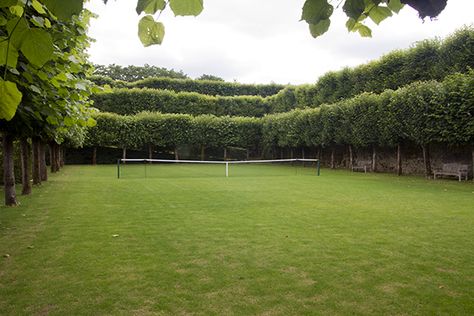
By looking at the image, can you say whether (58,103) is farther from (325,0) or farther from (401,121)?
(401,121)

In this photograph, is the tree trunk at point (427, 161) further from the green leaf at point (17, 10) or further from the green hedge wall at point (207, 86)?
the green hedge wall at point (207, 86)

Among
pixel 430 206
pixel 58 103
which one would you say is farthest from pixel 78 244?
pixel 430 206

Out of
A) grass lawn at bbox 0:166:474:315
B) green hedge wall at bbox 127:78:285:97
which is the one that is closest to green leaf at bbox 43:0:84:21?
grass lawn at bbox 0:166:474:315

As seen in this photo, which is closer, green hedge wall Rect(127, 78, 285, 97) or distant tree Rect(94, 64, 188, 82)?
green hedge wall Rect(127, 78, 285, 97)

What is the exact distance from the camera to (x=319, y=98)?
33969 mm

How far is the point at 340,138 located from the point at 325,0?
2559 cm

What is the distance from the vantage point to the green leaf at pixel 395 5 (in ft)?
6.63

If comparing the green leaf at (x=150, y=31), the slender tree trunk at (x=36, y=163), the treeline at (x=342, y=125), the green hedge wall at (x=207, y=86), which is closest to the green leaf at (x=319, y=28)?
the green leaf at (x=150, y=31)

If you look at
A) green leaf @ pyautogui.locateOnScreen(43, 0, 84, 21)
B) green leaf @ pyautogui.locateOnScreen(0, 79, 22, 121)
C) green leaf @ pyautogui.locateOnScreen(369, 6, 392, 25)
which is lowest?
green leaf @ pyautogui.locateOnScreen(0, 79, 22, 121)

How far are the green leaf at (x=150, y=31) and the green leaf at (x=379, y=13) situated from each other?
3.50 feet

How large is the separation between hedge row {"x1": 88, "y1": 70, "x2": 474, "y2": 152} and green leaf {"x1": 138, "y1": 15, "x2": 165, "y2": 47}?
1830 centimetres

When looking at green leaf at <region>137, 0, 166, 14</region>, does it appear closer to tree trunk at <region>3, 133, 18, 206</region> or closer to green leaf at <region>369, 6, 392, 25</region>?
green leaf at <region>369, 6, 392, 25</region>

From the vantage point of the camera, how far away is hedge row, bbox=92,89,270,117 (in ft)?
141

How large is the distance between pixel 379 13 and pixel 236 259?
3.98 metres
